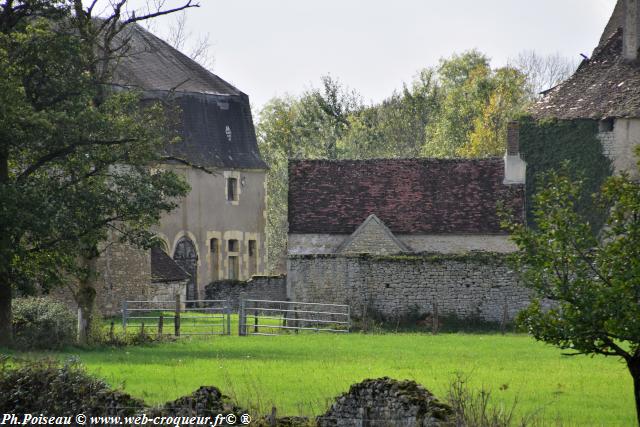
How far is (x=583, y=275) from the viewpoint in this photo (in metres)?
17.6

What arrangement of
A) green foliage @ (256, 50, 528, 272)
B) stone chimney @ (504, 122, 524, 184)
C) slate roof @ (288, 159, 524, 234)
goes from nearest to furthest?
slate roof @ (288, 159, 524, 234) < stone chimney @ (504, 122, 524, 184) < green foliage @ (256, 50, 528, 272)

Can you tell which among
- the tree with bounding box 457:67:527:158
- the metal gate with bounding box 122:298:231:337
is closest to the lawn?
the metal gate with bounding box 122:298:231:337

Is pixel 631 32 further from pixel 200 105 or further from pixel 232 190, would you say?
pixel 232 190

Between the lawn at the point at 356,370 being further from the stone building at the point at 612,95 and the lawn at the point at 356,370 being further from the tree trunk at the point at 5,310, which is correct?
the stone building at the point at 612,95

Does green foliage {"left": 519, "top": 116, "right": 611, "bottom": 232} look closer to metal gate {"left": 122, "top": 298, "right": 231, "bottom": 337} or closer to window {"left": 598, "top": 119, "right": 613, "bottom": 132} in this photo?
window {"left": 598, "top": 119, "right": 613, "bottom": 132}

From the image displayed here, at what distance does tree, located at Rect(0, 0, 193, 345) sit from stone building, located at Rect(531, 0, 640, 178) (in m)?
21.1

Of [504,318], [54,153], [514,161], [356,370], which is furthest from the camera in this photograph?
[514,161]

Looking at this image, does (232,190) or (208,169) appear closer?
(208,169)

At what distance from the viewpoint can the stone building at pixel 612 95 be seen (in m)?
48.9

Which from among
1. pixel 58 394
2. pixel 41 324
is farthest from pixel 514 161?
pixel 58 394

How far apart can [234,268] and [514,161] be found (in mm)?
18874

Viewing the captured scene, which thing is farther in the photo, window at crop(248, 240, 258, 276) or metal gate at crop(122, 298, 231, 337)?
window at crop(248, 240, 258, 276)

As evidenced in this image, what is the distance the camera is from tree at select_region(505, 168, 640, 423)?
55.9 feet

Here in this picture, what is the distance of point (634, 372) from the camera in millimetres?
17531
